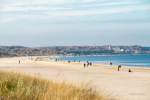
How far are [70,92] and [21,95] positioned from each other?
5.60 feet

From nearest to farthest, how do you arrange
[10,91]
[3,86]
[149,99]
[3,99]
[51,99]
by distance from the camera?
[3,99] → [51,99] → [10,91] → [3,86] → [149,99]

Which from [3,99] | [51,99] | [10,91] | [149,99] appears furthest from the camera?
[149,99]

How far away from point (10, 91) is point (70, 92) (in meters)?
1.44

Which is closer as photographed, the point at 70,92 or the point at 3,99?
the point at 3,99

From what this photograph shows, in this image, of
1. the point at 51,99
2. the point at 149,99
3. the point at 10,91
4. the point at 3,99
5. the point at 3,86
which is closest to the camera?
the point at 3,99

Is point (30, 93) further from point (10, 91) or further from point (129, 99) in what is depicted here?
point (129, 99)

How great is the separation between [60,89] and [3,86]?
4.31ft

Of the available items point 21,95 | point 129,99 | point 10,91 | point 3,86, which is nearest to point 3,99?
point 21,95

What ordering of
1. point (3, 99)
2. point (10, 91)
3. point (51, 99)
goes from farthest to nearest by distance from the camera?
point (10, 91) < point (51, 99) < point (3, 99)

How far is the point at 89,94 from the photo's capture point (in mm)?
12492

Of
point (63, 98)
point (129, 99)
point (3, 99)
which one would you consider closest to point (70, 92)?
point (63, 98)

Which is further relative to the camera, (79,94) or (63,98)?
(79,94)

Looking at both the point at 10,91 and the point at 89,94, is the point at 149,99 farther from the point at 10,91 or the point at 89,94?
the point at 10,91

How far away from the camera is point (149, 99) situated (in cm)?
1612
